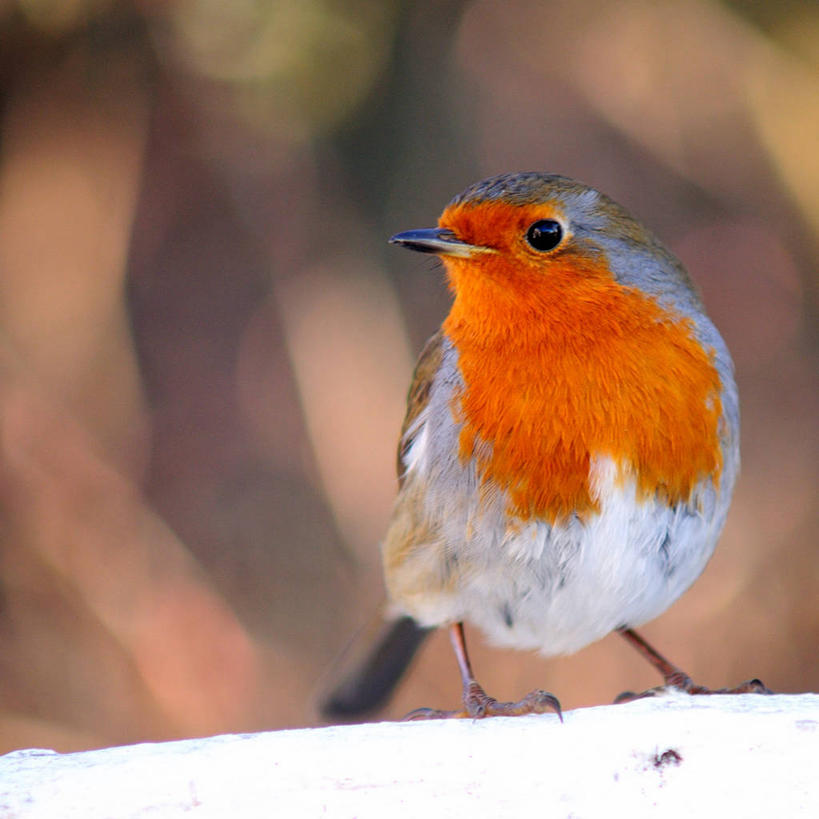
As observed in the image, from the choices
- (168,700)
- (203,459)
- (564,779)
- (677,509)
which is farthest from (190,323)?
(564,779)

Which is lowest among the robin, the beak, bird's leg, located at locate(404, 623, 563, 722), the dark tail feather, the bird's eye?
the dark tail feather

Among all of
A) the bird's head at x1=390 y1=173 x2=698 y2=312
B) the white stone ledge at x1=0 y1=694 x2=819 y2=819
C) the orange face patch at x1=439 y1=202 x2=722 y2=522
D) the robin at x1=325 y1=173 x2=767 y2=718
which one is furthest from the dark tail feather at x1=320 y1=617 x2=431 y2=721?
the white stone ledge at x1=0 y1=694 x2=819 y2=819

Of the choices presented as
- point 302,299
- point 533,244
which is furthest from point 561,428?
point 302,299

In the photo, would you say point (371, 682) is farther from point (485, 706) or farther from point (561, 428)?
point (561, 428)

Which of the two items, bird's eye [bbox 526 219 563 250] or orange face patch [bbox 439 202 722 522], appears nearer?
orange face patch [bbox 439 202 722 522]

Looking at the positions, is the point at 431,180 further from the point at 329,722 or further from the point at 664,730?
the point at 664,730

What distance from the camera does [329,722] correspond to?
362cm

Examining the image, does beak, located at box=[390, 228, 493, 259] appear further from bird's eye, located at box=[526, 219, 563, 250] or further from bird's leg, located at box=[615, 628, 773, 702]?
bird's leg, located at box=[615, 628, 773, 702]

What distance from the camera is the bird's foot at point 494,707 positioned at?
2303 mm

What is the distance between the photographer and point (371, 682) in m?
3.59

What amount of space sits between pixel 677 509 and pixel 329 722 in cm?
162

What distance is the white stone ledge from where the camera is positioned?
1.95 meters

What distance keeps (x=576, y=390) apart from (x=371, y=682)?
1.56m

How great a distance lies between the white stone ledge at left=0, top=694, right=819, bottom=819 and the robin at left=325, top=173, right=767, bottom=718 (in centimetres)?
23
